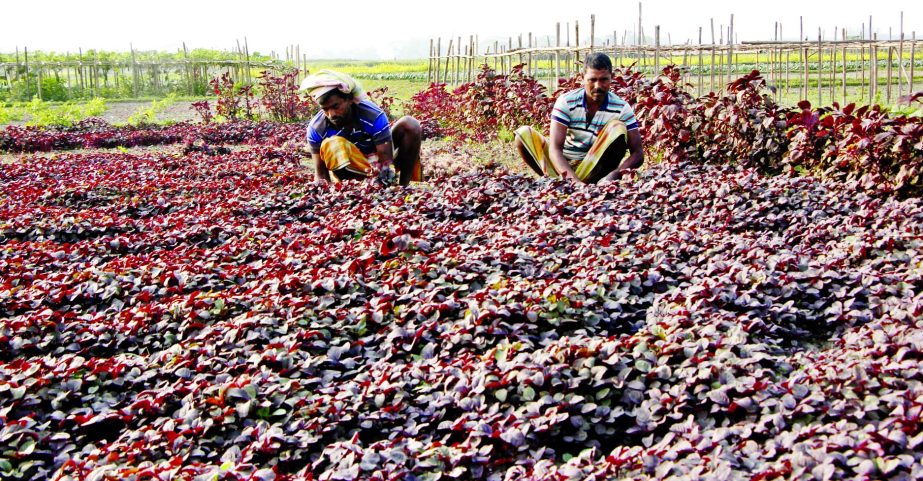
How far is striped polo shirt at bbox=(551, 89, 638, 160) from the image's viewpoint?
689 centimetres

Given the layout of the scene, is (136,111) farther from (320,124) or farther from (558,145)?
(558,145)

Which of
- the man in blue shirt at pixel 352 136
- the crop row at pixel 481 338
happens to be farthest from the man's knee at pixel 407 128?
the crop row at pixel 481 338

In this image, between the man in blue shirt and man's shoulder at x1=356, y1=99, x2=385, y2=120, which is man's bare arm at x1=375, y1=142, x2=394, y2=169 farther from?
man's shoulder at x1=356, y1=99, x2=385, y2=120

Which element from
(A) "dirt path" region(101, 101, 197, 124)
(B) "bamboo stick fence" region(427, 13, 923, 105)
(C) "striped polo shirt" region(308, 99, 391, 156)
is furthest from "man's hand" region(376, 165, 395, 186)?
(A) "dirt path" region(101, 101, 197, 124)

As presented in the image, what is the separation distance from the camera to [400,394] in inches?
118

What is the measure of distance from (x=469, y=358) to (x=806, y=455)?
1304mm

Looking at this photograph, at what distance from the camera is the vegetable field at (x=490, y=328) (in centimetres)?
264

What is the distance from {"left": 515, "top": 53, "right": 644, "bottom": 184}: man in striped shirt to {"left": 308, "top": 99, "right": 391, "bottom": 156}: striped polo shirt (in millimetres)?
1370

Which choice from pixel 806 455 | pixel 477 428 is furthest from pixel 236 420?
pixel 806 455

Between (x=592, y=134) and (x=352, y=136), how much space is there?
1957 millimetres

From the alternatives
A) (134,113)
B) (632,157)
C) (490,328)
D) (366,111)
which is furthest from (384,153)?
(134,113)

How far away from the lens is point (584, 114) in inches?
274

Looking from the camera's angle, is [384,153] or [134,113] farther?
[134,113]

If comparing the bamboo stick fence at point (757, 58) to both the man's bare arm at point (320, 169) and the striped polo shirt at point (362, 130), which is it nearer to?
the striped polo shirt at point (362, 130)
